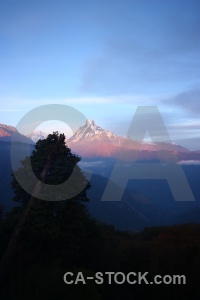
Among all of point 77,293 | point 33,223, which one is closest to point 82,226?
point 33,223

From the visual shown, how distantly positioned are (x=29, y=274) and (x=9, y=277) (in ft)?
4.89

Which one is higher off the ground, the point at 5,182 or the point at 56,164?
the point at 56,164

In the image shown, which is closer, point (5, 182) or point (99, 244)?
point (99, 244)

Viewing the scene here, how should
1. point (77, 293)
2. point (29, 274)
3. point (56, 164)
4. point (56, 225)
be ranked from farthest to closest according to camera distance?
point (56, 164) → point (56, 225) → point (29, 274) → point (77, 293)

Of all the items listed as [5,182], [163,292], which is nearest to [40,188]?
[163,292]

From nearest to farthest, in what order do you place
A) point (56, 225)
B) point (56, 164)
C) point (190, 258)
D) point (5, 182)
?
point (190, 258), point (56, 225), point (56, 164), point (5, 182)

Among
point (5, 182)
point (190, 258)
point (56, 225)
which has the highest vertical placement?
point (56, 225)

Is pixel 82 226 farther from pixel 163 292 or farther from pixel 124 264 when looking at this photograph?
pixel 163 292

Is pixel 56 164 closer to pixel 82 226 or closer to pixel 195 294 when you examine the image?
pixel 82 226

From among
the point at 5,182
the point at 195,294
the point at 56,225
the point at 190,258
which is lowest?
the point at 5,182

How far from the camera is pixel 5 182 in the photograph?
151250 mm

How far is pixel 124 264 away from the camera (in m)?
19.0

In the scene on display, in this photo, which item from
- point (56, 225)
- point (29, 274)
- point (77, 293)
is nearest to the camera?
point (77, 293)

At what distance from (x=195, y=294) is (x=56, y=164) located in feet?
36.5
